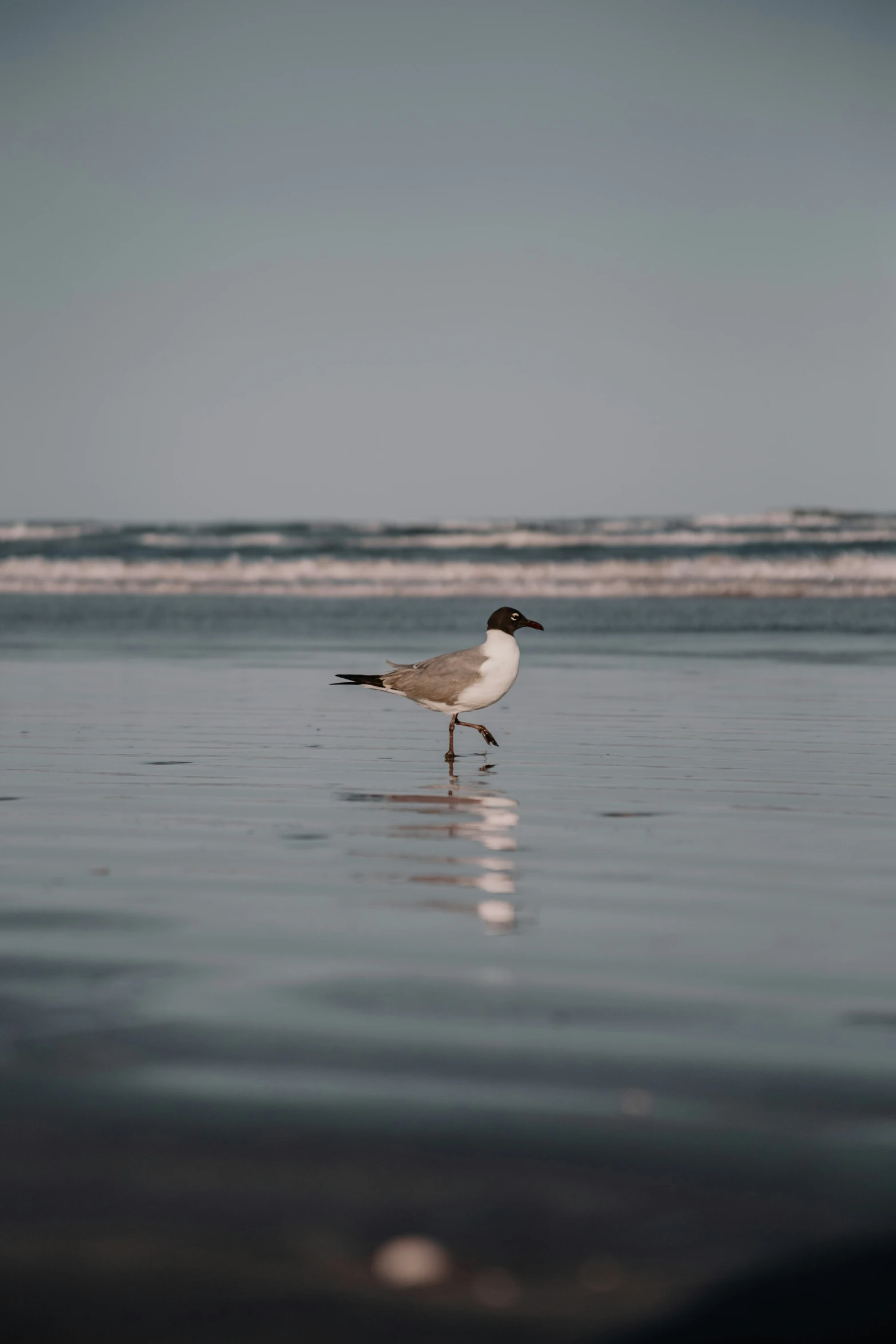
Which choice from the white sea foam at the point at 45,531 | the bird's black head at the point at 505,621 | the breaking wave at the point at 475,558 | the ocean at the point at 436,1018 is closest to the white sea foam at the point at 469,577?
the breaking wave at the point at 475,558

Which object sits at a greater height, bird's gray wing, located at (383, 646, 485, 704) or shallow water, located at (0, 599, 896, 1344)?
bird's gray wing, located at (383, 646, 485, 704)

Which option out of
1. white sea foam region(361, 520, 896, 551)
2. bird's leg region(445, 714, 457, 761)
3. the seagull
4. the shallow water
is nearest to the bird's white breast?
the seagull

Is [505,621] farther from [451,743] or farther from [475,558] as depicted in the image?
[475,558]

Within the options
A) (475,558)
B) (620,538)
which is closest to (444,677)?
(475,558)

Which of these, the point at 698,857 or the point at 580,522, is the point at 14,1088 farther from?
the point at 580,522

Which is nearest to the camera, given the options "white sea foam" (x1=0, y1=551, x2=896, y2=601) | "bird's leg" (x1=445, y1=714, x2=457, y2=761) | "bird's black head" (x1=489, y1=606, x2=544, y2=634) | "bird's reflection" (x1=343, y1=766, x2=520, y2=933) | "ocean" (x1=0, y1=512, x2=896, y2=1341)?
"ocean" (x1=0, y1=512, x2=896, y2=1341)

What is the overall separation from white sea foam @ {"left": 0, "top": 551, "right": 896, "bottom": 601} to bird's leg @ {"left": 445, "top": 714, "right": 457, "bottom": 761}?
19203mm

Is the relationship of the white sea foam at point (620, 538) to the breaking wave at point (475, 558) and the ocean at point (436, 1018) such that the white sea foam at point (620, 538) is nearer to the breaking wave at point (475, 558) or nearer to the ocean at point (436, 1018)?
the breaking wave at point (475, 558)

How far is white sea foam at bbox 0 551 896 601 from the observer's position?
2869 cm

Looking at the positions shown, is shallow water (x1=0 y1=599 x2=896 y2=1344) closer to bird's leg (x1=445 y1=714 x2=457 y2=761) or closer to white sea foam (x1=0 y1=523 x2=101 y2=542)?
bird's leg (x1=445 y1=714 x2=457 y2=761)

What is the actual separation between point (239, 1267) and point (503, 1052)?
0.88 metres

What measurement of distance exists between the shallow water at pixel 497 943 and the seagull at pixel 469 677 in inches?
11.4

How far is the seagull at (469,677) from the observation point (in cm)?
726

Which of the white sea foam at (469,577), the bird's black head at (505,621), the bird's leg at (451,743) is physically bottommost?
the bird's leg at (451,743)
